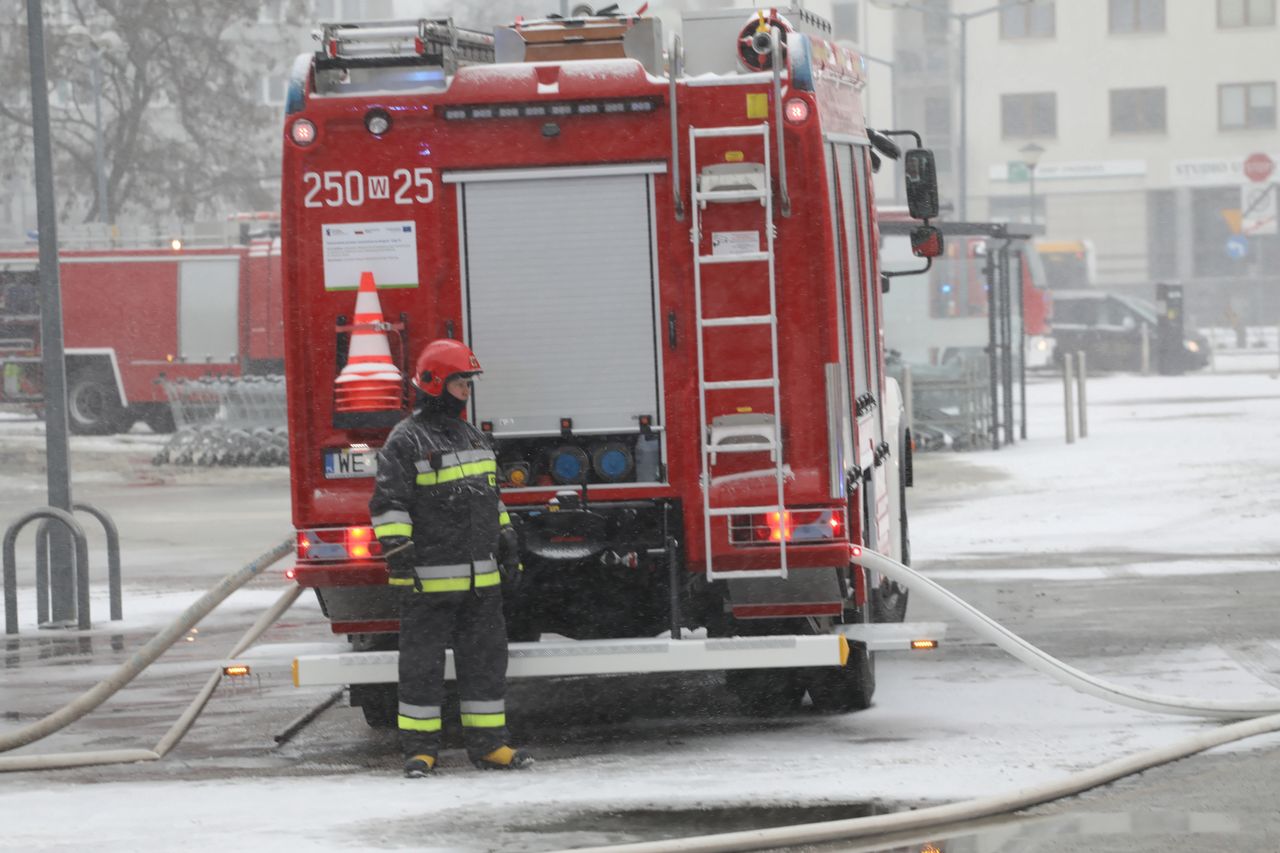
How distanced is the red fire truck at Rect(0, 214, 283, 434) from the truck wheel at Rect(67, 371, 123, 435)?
0.02 m

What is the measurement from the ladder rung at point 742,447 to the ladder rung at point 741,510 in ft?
0.74

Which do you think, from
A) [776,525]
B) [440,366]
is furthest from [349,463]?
[776,525]

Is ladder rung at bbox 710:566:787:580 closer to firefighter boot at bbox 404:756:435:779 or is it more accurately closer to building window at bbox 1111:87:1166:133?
firefighter boot at bbox 404:756:435:779

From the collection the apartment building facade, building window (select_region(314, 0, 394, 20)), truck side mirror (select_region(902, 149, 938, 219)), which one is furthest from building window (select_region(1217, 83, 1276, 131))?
truck side mirror (select_region(902, 149, 938, 219))

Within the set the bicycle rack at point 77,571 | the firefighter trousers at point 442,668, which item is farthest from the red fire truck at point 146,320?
the firefighter trousers at point 442,668

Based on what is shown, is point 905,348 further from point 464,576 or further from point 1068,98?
point 1068,98

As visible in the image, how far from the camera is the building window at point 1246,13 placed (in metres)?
64.2

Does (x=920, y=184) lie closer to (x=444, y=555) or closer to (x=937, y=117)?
(x=444, y=555)

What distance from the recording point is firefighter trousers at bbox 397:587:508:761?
329 inches

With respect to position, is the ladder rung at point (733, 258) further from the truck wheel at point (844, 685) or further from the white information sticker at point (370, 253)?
the truck wheel at point (844, 685)

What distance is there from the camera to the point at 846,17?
215 ft

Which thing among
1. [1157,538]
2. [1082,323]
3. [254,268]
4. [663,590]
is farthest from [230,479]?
[1082,323]

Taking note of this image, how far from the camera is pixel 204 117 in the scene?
4284 centimetres

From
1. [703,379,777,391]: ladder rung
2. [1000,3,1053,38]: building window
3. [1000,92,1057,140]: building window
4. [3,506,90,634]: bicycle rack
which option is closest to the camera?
[703,379,777,391]: ladder rung
